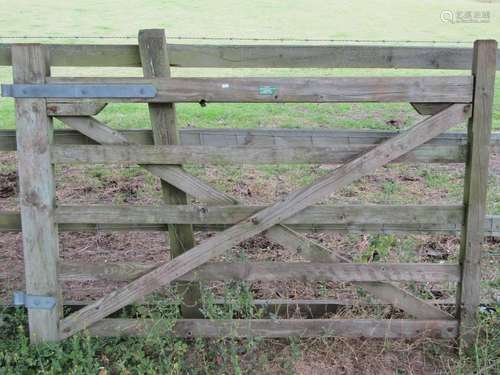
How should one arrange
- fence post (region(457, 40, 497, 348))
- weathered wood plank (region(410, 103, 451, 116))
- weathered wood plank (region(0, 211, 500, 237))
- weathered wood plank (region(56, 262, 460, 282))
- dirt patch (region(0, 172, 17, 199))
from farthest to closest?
dirt patch (region(0, 172, 17, 199))
weathered wood plank (region(0, 211, 500, 237))
weathered wood plank (region(56, 262, 460, 282))
weathered wood plank (region(410, 103, 451, 116))
fence post (region(457, 40, 497, 348))

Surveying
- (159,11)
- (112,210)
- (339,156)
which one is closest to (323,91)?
(339,156)

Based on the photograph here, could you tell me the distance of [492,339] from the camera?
13.3 ft

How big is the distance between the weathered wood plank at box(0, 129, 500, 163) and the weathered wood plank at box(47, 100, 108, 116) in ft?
0.88

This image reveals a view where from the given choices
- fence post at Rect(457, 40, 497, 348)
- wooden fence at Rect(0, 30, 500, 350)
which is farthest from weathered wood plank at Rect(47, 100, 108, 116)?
fence post at Rect(457, 40, 497, 348)

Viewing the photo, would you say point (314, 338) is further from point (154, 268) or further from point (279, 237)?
point (154, 268)

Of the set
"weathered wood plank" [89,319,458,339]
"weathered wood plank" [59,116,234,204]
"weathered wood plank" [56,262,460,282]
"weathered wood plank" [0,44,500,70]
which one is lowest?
"weathered wood plank" [89,319,458,339]

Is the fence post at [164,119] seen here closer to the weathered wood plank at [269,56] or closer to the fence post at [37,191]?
the weathered wood plank at [269,56]

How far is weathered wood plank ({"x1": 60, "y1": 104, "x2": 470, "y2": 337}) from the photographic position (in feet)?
12.6

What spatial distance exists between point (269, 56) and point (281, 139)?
630mm

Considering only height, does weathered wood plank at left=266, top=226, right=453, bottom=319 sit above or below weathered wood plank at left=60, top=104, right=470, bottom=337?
below

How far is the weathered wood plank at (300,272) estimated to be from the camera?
404 centimetres

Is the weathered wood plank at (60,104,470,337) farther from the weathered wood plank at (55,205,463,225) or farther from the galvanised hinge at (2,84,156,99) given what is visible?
the galvanised hinge at (2,84,156,99)

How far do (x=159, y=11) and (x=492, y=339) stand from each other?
3273 cm

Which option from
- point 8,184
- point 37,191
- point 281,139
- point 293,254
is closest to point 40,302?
point 37,191
